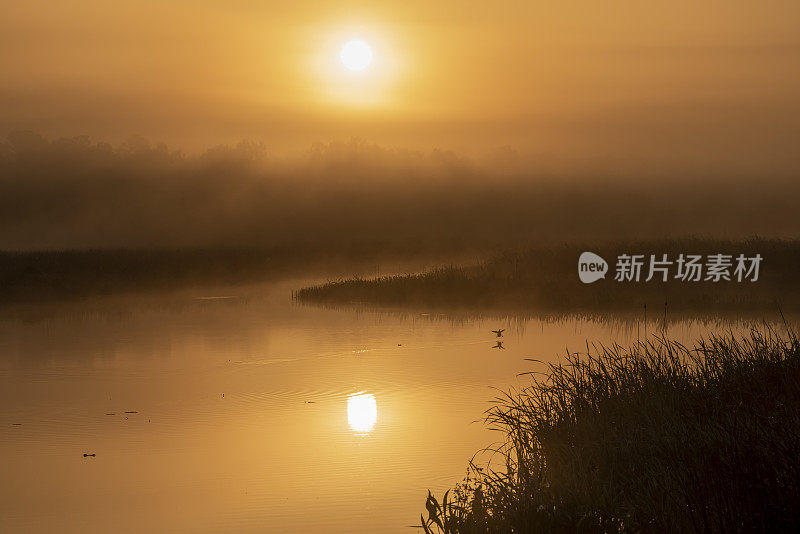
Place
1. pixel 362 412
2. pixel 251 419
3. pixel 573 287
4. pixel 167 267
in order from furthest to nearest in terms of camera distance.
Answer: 1. pixel 167 267
2. pixel 573 287
3. pixel 362 412
4. pixel 251 419

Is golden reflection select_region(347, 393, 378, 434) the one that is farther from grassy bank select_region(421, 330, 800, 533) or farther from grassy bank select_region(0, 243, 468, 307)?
grassy bank select_region(0, 243, 468, 307)

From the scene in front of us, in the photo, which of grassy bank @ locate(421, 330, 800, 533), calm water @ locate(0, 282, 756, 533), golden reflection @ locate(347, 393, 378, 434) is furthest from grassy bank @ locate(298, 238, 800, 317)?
grassy bank @ locate(421, 330, 800, 533)

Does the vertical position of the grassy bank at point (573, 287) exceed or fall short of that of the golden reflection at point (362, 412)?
it exceeds it

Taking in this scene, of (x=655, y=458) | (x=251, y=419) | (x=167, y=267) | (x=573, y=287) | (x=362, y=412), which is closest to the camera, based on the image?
(x=655, y=458)

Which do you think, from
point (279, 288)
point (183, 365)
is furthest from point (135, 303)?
point (183, 365)

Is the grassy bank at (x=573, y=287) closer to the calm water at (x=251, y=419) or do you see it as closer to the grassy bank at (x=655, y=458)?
the calm water at (x=251, y=419)

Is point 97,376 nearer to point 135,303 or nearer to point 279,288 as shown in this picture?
point 135,303

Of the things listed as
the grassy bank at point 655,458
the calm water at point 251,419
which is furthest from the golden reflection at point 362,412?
the grassy bank at point 655,458

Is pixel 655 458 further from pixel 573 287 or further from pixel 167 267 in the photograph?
pixel 167 267

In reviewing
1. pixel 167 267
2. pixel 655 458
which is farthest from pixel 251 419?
pixel 167 267

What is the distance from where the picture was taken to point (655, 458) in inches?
305

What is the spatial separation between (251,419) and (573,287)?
18.6m

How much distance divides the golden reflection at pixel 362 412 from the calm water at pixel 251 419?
41mm

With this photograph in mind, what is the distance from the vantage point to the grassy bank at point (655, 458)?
607 centimetres
